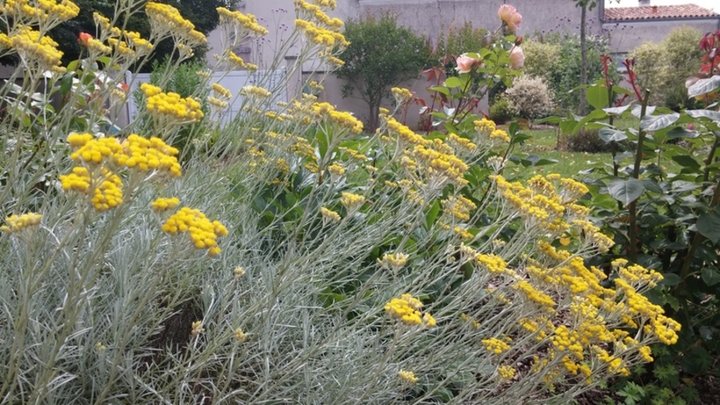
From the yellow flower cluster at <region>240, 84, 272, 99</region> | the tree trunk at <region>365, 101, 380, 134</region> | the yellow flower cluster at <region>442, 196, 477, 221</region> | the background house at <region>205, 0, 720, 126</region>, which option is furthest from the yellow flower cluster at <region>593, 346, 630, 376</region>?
the background house at <region>205, 0, 720, 126</region>

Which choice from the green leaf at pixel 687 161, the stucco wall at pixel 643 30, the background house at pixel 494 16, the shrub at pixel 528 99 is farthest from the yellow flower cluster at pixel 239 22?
the stucco wall at pixel 643 30

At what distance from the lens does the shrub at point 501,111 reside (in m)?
16.2

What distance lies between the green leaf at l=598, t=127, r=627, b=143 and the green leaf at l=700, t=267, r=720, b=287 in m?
0.54

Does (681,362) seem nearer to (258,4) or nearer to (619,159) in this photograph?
(619,159)

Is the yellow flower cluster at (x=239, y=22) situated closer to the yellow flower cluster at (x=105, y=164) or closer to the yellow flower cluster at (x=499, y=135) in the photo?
the yellow flower cluster at (x=499, y=135)

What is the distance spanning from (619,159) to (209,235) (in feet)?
6.61

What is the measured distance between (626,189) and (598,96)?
1.89 ft

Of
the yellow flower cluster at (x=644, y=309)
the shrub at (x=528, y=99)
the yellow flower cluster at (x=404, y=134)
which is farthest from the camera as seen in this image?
the shrub at (x=528, y=99)

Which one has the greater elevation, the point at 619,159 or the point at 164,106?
the point at 164,106

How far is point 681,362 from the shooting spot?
254 cm

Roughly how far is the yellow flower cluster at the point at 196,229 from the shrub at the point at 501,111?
15483 mm

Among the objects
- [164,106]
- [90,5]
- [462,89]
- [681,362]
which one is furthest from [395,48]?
[164,106]

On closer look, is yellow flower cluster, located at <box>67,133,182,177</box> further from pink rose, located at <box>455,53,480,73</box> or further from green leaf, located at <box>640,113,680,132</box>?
pink rose, located at <box>455,53,480,73</box>

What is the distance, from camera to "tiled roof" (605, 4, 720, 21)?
24.8m
